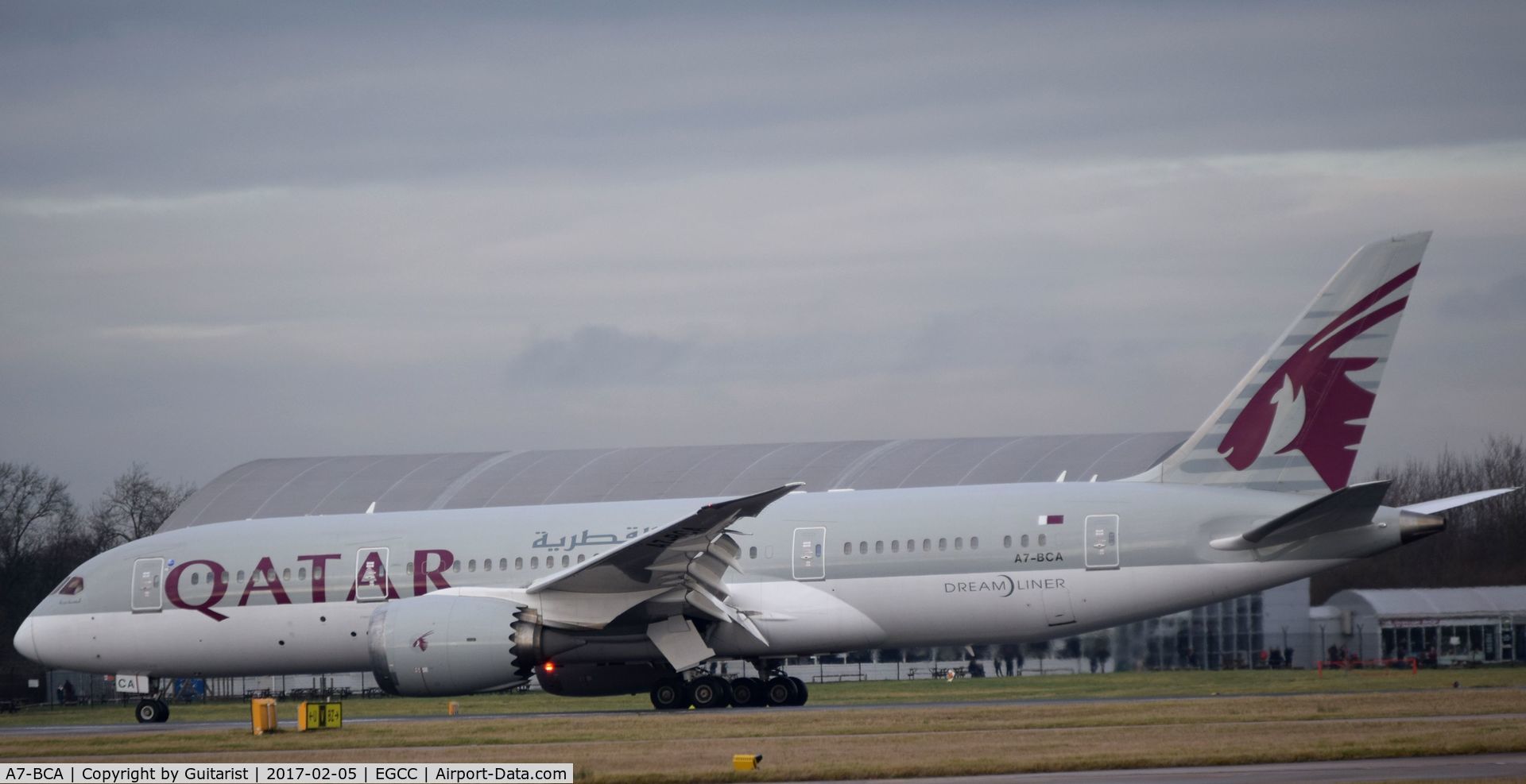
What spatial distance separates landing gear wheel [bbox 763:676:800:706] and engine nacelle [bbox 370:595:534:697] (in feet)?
13.2

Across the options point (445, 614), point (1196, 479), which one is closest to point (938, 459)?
point (1196, 479)

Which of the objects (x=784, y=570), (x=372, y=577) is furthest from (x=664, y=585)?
(x=372, y=577)

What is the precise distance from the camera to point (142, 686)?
28.5 metres

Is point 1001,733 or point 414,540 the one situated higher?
point 414,540

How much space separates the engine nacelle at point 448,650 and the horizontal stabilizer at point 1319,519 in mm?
10275

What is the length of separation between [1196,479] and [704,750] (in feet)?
35.0

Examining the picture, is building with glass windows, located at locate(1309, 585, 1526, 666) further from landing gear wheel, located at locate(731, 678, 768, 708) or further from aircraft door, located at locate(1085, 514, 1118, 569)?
landing gear wheel, located at locate(731, 678, 768, 708)

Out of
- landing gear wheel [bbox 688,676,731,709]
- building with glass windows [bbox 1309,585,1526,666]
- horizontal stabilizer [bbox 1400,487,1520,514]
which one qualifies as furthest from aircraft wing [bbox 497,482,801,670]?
A: building with glass windows [bbox 1309,585,1526,666]

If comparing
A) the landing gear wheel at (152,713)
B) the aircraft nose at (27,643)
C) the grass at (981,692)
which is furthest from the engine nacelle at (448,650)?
the aircraft nose at (27,643)

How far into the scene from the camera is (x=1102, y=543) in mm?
24891

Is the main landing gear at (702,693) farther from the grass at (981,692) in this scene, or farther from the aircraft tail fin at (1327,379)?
the aircraft tail fin at (1327,379)

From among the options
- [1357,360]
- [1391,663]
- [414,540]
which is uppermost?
[1357,360]

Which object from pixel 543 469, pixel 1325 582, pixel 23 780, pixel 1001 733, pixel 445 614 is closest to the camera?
pixel 23 780

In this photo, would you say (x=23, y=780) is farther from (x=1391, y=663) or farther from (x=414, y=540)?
(x=1391, y=663)
